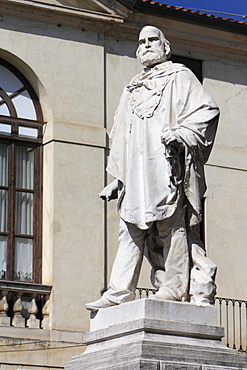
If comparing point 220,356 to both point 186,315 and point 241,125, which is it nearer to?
point 186,315

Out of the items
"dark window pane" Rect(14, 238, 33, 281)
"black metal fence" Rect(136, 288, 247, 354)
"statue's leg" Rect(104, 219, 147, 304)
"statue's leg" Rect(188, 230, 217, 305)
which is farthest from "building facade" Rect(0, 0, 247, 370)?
"statue's leg" Rect(188, 230, 217, 305)

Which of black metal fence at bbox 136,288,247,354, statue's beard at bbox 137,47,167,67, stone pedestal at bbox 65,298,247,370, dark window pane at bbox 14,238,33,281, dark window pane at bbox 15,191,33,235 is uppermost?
statue's beard at bbox 137,47,167,67

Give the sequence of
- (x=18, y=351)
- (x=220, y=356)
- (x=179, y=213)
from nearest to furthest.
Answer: (x=220, y=356)
(x=179, y=213)
(x=18, y=351)

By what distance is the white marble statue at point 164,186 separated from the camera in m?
9.23

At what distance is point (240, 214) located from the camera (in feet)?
69.3

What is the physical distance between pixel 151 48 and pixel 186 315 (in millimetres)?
2455

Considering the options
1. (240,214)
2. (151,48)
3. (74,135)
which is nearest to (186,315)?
(151,48)

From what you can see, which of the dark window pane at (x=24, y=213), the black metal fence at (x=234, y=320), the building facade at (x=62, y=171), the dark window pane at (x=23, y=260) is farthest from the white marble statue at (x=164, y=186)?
the black metal fence at (x=234, y=320)

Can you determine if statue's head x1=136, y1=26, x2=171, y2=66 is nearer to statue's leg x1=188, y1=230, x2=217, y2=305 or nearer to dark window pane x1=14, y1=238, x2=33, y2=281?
statue's leg x1=188, y1=230, x2=217, y2=305

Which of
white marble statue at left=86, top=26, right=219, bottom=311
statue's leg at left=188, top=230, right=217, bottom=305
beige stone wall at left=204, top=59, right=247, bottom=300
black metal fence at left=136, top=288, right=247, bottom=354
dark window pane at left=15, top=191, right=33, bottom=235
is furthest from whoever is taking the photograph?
beige stone wall at left=204, top=59, right=247, bottom=300

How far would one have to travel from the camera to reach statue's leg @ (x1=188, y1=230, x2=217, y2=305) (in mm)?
9117

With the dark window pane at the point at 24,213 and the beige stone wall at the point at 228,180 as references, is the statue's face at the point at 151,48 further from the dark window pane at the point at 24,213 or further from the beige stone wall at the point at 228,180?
the beige stone wall at the point at 228,180

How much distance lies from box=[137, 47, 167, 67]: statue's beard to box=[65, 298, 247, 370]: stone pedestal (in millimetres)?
2248

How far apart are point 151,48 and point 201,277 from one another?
212 cm
